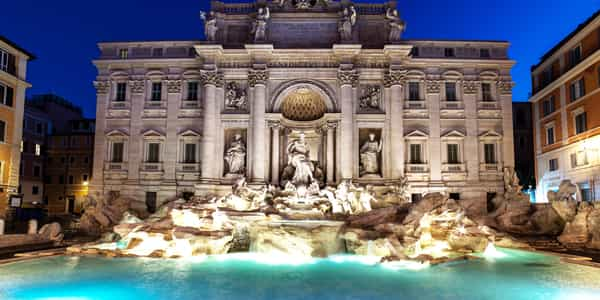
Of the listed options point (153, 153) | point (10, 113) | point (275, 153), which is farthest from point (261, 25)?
point (10, 113)

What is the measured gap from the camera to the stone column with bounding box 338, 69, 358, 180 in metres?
25.9

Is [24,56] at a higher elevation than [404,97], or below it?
higher

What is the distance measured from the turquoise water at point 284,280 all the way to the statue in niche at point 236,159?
487 inches

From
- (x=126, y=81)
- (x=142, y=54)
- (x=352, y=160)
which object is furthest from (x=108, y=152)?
(x=352, y=160)

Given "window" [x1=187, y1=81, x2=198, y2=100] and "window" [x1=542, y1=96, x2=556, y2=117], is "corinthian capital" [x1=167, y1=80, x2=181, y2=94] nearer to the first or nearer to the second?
"window" [x1=187, y1=81, x2=198, y2=100]

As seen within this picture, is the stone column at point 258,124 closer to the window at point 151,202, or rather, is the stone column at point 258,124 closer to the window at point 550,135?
the window at point 151,202

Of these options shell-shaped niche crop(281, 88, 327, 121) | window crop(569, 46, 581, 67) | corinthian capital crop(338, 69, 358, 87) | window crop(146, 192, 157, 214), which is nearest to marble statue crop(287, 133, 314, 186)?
shell-shaped niche crop(281, 88, 327, 121)

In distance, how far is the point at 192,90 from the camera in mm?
28672

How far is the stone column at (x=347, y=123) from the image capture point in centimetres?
2586

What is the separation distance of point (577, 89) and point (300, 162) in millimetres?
19834

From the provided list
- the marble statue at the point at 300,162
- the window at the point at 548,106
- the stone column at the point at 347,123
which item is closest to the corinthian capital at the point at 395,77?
the stone column at the point at 347,123

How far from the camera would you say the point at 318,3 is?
28.2m

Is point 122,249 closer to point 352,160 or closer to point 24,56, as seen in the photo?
point 352,160

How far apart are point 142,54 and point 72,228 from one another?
13.0 metres
